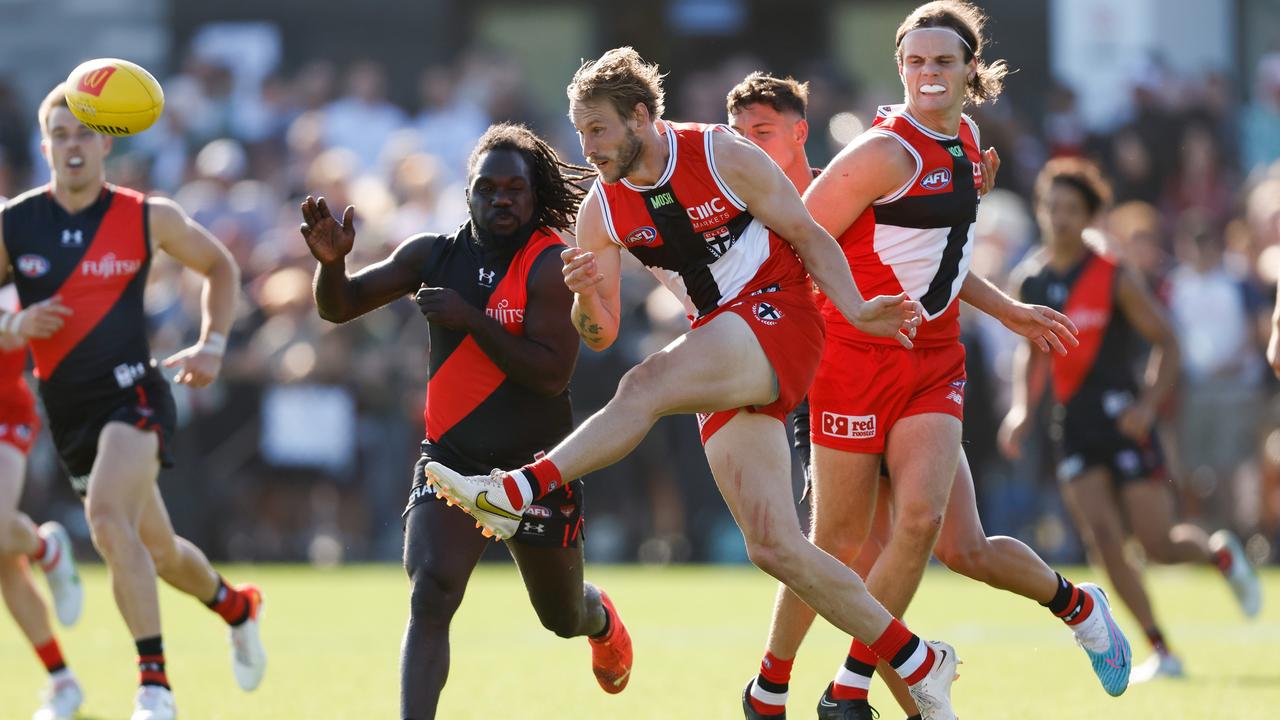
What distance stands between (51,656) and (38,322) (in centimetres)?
169

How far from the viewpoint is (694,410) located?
22.0ft

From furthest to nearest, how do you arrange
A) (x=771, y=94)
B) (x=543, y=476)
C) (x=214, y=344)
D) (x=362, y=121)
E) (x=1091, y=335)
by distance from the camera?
(x=362, y=121)
(x=1091, y=335)
(x=214, y=344)
(x=771, y=94)
(x=543, y=476)

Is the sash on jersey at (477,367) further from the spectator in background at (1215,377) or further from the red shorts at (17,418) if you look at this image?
Result: the spectator in background at (1215,377)

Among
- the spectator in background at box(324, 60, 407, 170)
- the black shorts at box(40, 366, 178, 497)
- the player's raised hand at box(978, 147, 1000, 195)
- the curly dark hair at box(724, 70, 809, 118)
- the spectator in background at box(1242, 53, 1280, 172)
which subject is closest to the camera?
the player's raised hand at box(978, 147, 1000, 195)

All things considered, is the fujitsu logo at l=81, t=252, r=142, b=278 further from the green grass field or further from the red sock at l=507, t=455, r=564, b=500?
the red sock at l=507, t=455, r=564, b=500

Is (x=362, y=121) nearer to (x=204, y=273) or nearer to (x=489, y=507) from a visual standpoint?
(x=204, y=273)

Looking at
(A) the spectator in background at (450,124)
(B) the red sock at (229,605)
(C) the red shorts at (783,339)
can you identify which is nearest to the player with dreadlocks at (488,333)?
(C) the red shorts at (783,339)

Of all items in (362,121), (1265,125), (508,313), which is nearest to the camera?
(508,313)

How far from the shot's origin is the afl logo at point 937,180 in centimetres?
715

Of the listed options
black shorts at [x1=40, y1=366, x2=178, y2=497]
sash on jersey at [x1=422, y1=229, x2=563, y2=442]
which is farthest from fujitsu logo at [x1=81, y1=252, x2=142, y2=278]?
sash on jersey at [x1=422, y1=229, x2=563, y2=442]

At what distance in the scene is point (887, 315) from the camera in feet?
21.4

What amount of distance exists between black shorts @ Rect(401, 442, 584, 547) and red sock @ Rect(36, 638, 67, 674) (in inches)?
108

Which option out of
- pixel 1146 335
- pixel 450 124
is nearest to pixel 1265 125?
pixel 450 124

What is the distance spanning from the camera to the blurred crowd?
16.4 metres
